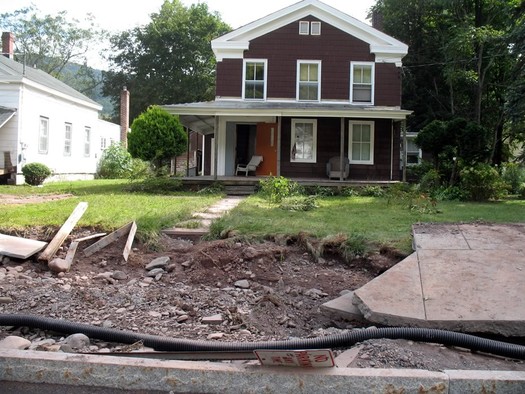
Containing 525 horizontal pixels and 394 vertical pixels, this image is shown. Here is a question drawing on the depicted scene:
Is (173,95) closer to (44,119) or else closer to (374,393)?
(44,119)

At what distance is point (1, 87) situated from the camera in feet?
68.8

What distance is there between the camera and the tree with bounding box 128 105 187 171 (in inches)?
713

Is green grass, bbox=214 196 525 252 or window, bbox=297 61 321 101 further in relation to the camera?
window, bbox=297 61 321 101

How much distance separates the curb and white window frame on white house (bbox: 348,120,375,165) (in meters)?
16.8

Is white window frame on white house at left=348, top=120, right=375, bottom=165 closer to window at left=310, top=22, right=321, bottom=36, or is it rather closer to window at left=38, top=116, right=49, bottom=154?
window at left=310, top=22, right=321, bottom=36

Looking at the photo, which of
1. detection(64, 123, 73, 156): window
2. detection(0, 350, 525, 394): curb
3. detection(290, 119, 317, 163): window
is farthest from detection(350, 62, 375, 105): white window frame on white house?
detection(0, 350, 525, 394): curb

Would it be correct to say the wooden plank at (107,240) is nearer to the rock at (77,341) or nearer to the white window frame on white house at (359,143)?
the rock at (77,341)

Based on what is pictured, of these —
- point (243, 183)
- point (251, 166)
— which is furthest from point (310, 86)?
point (243, 183)

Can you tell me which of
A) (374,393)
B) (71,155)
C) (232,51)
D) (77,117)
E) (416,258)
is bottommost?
(374,393)

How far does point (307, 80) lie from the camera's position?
800 inches

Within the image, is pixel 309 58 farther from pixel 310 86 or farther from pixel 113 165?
pixel 113 165

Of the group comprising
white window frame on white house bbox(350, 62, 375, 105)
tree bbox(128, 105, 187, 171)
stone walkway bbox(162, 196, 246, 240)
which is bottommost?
stone walkway bbox(162, 196, 246, 240)

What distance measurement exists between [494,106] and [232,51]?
1633cm

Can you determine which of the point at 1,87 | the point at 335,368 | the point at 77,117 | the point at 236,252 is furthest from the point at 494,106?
the point at 335,368
